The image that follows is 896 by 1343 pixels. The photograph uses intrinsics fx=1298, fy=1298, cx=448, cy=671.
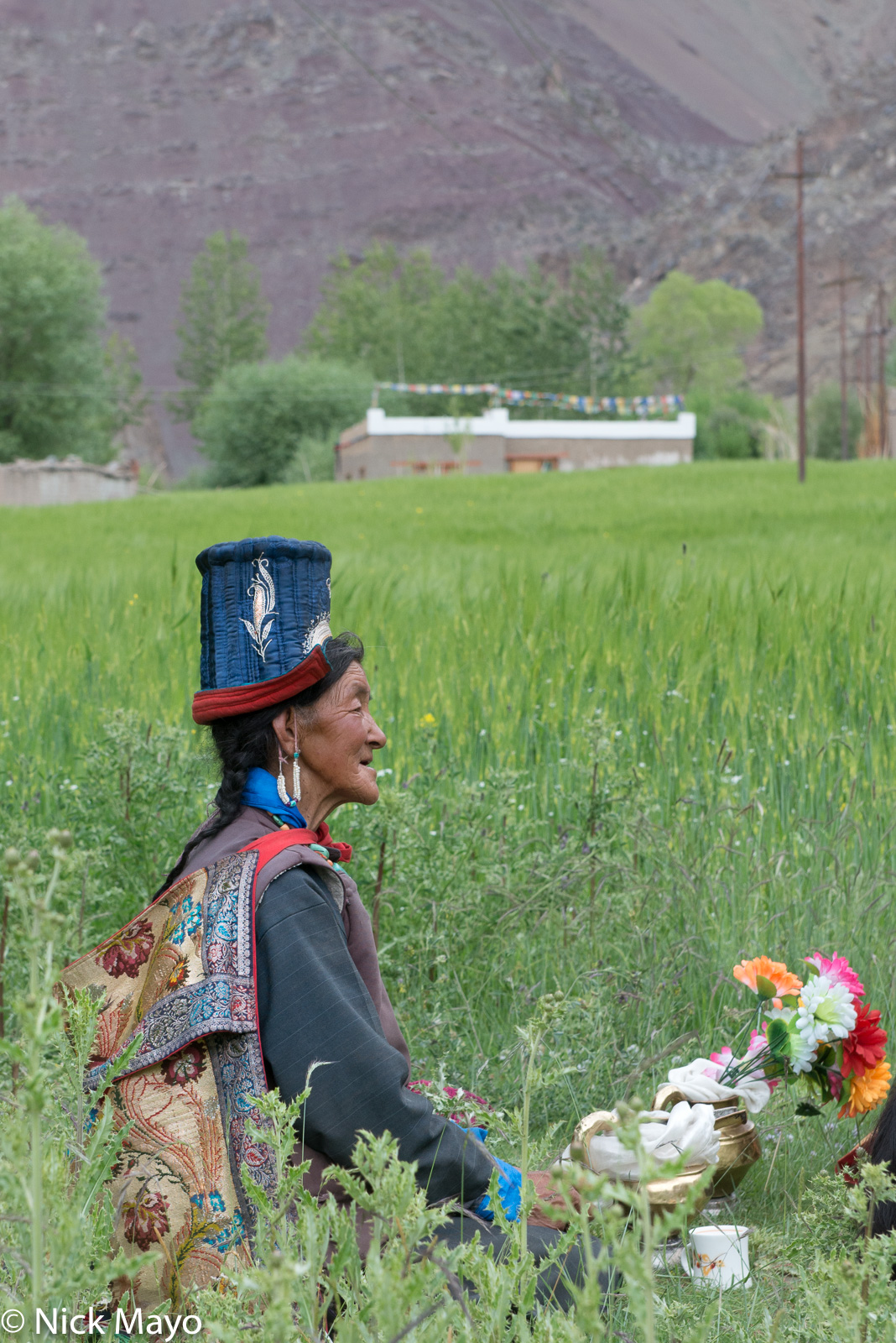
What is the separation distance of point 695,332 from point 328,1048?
92675 millimetres

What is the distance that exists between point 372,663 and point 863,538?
832 centimetres

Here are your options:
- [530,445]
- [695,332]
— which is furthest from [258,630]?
[695,332]

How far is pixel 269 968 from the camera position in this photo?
86.4 inches

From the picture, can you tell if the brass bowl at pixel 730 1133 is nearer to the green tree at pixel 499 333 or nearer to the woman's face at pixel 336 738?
the woman's face at pixel 336 738

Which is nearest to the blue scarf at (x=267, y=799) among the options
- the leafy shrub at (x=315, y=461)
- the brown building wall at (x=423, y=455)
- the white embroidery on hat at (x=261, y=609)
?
the white embroidery on hat at (x=261, y=609)

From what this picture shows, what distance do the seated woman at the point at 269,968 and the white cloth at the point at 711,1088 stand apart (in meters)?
0.44

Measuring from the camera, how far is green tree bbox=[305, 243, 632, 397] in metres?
67.8

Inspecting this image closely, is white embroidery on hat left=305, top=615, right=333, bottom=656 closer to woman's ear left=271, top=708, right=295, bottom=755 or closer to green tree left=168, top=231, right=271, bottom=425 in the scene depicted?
woman's ear left=271, top=708, right=295, bottom=755

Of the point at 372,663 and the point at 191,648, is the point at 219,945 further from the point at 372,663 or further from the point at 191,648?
the point at 191,648

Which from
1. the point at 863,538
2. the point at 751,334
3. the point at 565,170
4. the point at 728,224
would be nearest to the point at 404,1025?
the point at 863,538

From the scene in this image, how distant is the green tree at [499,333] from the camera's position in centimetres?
6775

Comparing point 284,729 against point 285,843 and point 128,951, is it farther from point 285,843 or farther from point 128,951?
point 128,951

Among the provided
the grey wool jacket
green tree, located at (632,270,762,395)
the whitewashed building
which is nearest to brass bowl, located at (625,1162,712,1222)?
the grey wool jacket

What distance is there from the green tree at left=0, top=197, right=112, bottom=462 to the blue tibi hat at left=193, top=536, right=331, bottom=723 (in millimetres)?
49427
